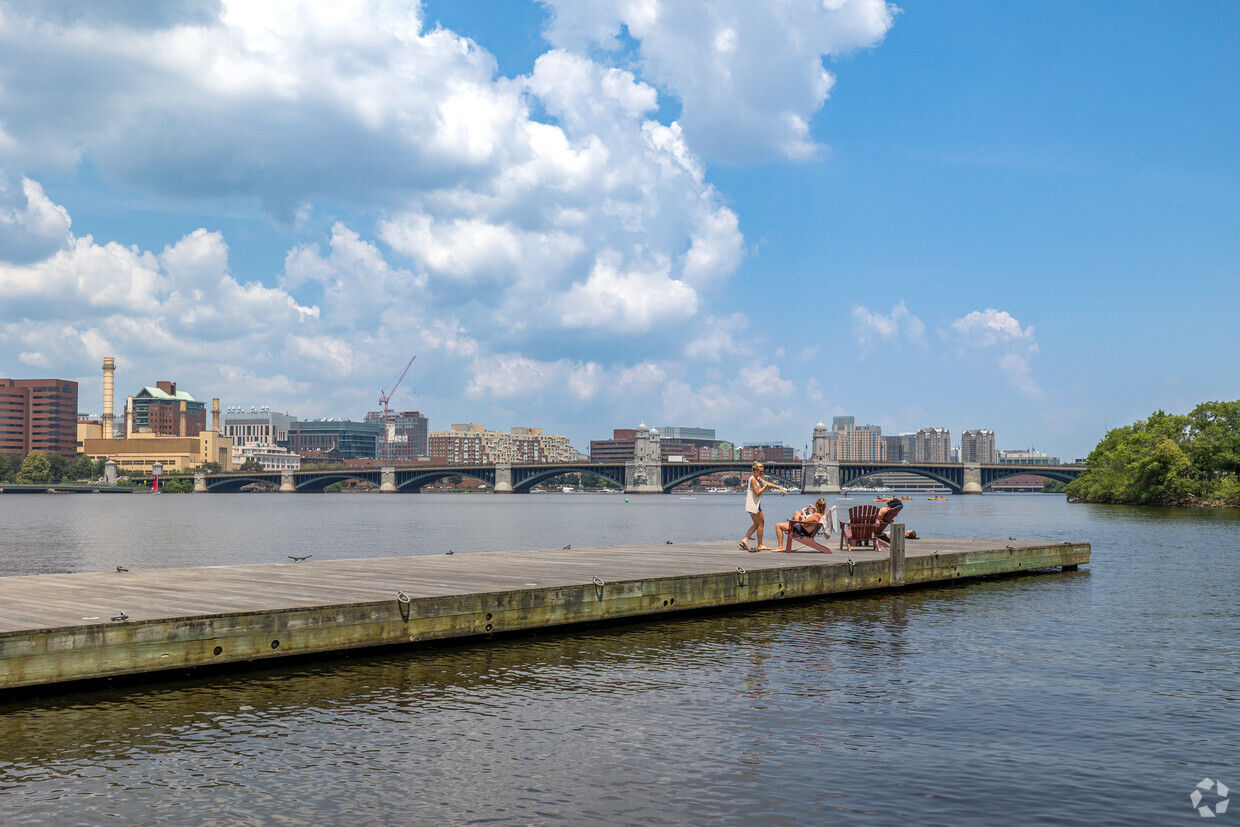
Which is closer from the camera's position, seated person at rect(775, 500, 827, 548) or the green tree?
seated person at rect(775, 500, 827, 548)

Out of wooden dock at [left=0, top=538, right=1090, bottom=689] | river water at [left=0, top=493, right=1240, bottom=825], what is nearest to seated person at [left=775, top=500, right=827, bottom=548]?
wooden dock at [left=0, top=538, right=1090, bottom=689]

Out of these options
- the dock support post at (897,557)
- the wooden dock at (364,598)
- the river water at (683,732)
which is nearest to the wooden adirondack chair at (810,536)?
the wooden dock at (364,598)

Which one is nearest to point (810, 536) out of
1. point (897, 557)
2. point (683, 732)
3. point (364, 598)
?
point (897, 557)

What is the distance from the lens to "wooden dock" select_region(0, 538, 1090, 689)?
1677 cm

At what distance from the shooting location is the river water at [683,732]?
39.1ft

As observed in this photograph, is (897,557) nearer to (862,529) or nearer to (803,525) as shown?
(803,525)

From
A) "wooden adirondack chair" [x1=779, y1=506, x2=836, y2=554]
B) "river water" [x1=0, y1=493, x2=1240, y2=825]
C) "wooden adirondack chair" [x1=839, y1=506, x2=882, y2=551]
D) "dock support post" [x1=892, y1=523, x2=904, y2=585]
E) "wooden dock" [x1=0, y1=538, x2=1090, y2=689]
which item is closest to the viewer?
"river water" [x1=0, y1=493, x2=1240, y2=825]

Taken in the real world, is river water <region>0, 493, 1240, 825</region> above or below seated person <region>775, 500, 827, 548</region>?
below

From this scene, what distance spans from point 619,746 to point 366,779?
11.4 feet

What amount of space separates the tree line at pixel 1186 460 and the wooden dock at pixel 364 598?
100m

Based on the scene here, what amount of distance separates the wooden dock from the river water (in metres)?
0.52

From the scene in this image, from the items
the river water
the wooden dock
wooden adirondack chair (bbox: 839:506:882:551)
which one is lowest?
the river water

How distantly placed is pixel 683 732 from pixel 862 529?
2268 cm

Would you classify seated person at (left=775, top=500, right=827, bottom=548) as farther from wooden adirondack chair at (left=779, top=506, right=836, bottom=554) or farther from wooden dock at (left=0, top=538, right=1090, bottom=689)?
wooden dock at (left=0, top=538, right=1090, bottom=689)
